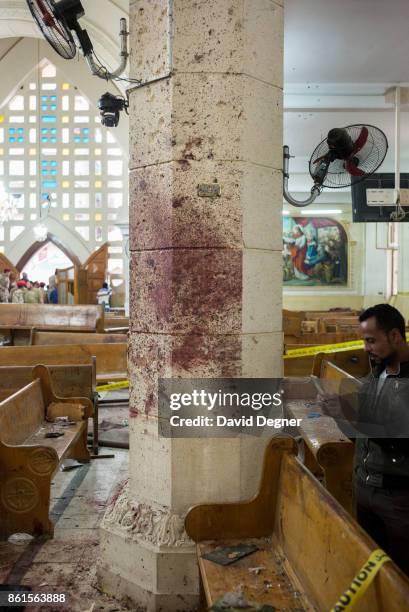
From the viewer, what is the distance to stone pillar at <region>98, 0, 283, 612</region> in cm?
341

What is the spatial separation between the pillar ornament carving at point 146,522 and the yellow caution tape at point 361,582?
61.9 inches

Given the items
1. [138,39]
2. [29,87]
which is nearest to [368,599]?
[138,39]

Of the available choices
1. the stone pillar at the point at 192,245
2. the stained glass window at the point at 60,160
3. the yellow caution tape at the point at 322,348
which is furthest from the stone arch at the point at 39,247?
the stone pillar at the point at 192,245

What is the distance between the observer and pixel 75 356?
7.80 metres

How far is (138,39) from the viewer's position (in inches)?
142

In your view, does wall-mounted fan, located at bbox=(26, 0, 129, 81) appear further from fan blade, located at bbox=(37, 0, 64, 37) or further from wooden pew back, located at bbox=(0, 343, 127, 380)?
wooden pew back, located at bbox=(0, 343, 127, 380)

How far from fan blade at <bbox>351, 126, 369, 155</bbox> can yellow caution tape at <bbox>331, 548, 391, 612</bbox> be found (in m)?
5.15

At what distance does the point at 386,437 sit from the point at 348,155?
14.4 ft

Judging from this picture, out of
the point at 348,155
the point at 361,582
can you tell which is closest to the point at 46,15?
the point at 348,155

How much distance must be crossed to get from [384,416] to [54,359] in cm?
562

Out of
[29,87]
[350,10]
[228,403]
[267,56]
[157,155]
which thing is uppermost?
[29,87]

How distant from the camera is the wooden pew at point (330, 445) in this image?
4176 millimetres

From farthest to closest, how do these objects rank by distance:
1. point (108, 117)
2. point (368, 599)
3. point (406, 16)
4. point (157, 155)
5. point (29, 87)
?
point (29, 87) < point (406, 16) < point (108, 117) < point (157, 155) < point (368, 599)

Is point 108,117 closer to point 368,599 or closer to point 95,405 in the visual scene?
point 95,405
